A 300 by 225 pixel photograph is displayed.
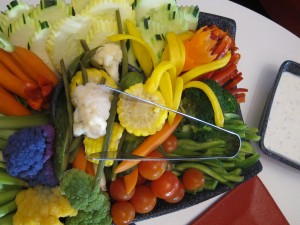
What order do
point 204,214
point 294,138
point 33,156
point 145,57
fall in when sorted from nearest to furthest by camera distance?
1. point 33,156
2. point 145,57
3. point 204,214
4. point 294,138

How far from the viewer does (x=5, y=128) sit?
100 cm

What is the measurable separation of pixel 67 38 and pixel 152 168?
1.34 ft

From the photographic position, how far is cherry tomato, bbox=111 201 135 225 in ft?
3.37

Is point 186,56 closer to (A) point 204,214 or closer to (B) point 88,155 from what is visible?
(B) point 88,155

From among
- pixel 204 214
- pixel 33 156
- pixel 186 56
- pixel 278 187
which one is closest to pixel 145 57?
pixel 186 56

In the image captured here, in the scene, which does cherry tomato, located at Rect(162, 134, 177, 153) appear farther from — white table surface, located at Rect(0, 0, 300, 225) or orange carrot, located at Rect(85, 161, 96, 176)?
white table surface, located at Rect(0, 0, 300, 225)

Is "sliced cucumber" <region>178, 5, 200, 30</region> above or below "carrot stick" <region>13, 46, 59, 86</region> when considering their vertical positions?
above

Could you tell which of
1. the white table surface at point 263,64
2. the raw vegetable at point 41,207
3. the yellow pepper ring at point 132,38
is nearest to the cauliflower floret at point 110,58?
the yellow pepper ring at point 132,38

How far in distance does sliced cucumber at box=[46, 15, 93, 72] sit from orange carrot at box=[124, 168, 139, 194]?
332mm

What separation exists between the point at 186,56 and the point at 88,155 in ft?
1.26

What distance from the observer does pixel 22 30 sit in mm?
1077

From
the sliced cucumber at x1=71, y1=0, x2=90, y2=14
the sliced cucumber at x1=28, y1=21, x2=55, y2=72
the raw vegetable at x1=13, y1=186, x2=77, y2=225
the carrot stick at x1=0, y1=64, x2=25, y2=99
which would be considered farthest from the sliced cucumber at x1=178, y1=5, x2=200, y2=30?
the raw vegetable at x1=13, y1=186, x2=77, y2=225

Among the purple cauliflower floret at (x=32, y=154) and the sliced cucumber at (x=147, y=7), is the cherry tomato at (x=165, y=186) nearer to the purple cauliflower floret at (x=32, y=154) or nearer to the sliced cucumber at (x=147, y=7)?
the purple cauliflower floret at (x=32, y=154)

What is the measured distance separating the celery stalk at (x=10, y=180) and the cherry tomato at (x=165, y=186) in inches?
13.1
